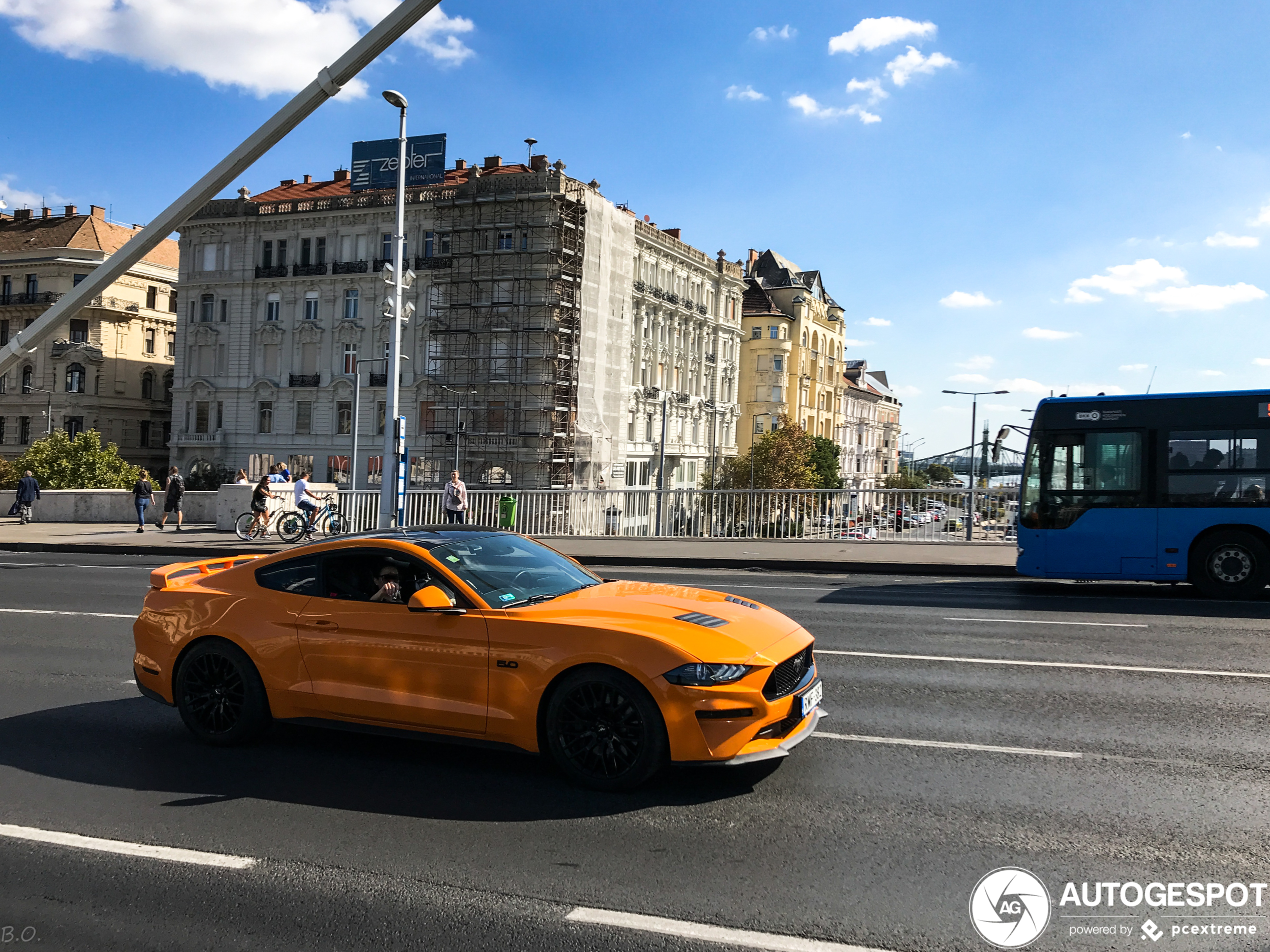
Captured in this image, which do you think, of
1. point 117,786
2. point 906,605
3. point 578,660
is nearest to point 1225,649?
point 906,605

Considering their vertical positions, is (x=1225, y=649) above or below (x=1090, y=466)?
below

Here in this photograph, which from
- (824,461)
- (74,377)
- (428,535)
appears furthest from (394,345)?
(824,461)

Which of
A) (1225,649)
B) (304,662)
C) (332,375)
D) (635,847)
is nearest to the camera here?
(635,847)

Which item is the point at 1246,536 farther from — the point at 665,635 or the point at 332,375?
the point at 332,375

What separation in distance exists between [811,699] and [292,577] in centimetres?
340

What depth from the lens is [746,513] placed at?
80.5 feet

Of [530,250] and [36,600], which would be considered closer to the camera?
[36,600]

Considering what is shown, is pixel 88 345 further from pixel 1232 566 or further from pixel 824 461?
pixel 1232 566

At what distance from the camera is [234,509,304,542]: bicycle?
80.2 feet

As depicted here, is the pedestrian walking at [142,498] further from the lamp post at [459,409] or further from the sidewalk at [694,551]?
the lamp post at [459,409]

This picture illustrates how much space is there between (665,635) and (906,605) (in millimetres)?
8925

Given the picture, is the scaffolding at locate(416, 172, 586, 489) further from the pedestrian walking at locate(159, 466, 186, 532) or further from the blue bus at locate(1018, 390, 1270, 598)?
the blue bus at locate(1018, 390, 1270, 598)

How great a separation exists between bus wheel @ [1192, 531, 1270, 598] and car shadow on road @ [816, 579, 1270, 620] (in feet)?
0.63

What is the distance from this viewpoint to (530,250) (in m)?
56.5
